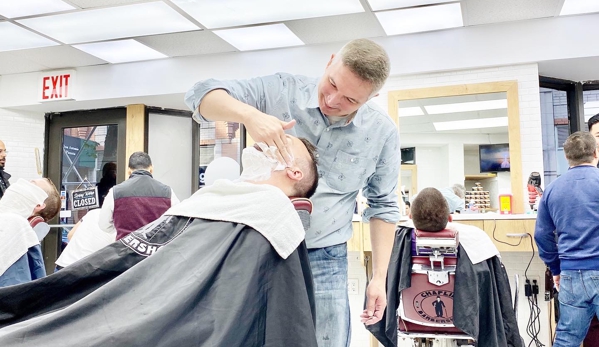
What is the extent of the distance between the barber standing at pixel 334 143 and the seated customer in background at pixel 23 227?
1.24 meters

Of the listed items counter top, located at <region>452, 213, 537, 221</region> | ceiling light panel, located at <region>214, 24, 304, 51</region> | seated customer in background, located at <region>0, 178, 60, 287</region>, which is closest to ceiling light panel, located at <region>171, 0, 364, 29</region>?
ceiling light panel, located at <region>214, 24, 304, 51</region>

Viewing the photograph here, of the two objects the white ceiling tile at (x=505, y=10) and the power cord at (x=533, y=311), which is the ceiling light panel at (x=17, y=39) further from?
the power cord at (x=533, y=311)

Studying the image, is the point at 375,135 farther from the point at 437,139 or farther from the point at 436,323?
the point at 437,139

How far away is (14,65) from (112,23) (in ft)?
5.98

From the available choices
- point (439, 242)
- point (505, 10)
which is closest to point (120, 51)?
point (505, 10)

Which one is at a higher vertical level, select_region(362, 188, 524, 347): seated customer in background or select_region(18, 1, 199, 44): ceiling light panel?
select_region(18, 1, 199, 44): ceiling light panel

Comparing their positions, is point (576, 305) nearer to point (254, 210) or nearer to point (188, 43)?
point (254, 210)

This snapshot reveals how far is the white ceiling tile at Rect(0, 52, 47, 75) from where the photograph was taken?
16.9 feet

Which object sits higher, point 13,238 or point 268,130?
point 268,130

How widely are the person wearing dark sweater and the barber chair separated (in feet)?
2.66

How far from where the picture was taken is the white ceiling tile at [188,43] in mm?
4621

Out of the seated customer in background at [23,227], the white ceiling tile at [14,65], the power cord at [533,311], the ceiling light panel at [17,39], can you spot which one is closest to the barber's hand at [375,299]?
the seated customer in background at [23,227]

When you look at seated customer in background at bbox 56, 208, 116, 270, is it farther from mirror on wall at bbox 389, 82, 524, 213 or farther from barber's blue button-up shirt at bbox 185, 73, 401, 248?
mirror on wall at bbox 389, 82, 524, 213

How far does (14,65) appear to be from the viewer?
5410 mm
